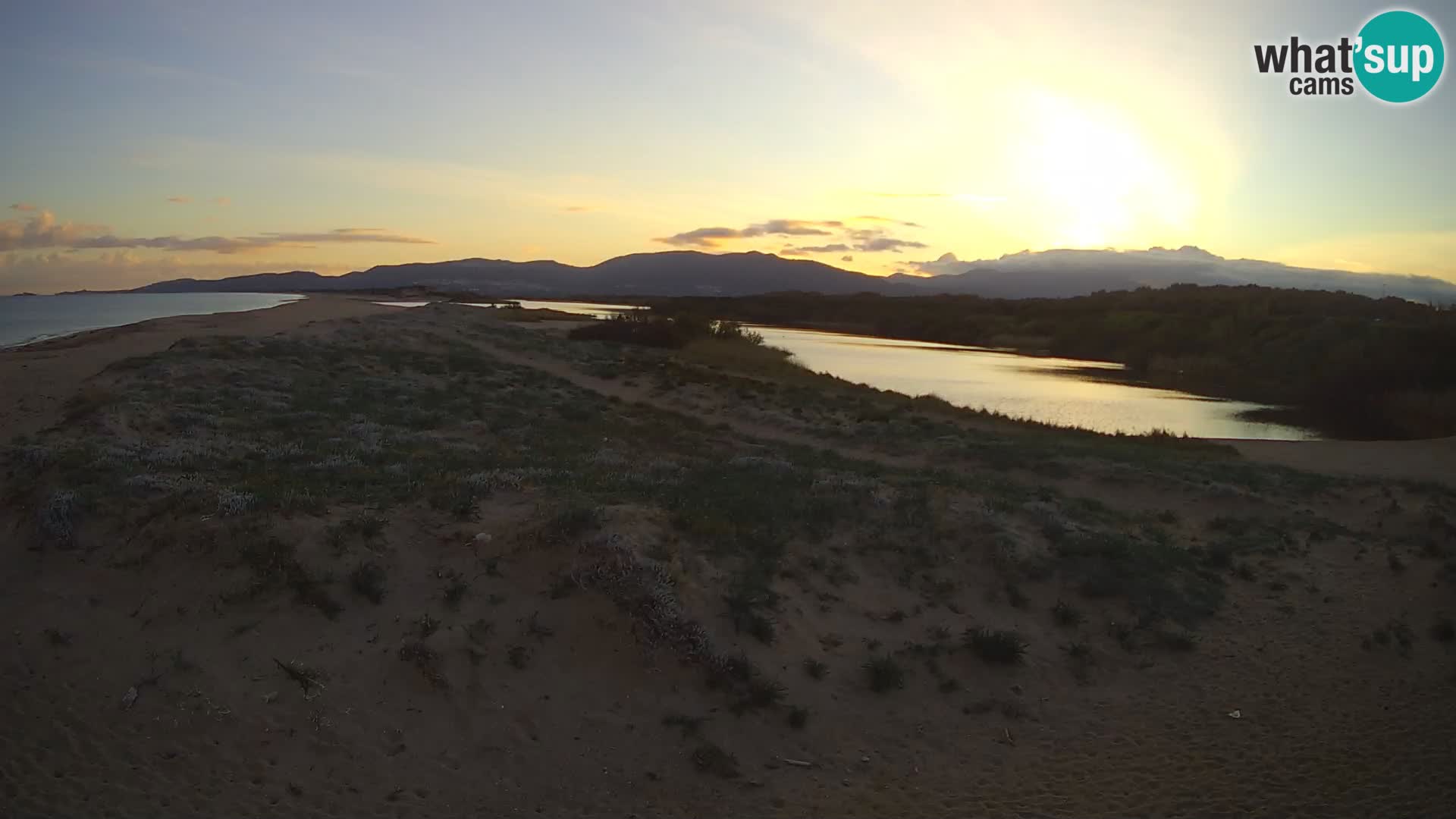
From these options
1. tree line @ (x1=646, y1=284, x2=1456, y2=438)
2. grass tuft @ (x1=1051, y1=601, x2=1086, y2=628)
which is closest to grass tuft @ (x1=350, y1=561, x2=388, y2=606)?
grass tuft @ (x1=1051, y1=601, x2=1086, y2=628)

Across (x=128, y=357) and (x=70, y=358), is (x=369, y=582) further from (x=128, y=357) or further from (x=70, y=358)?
(x=70, y=358)

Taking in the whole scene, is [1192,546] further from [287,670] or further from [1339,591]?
[287,670]

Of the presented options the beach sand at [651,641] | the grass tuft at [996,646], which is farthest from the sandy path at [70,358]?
the grass tuft at [996,646]

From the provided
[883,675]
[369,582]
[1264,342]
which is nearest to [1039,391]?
[1264,342]

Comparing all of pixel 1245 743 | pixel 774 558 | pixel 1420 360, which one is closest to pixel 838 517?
pixel 774 558

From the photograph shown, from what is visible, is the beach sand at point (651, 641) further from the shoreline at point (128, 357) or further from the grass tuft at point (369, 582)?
the shoreline at point (128, 357)

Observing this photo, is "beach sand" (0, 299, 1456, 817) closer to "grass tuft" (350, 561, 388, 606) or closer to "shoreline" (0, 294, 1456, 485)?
"grass tuft" (350, 561, 388, 606)
